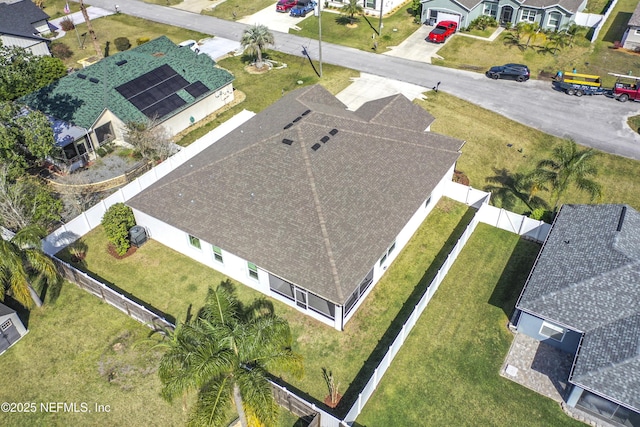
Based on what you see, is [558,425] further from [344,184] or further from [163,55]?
[163,55]

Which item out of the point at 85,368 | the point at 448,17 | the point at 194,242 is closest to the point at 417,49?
the point at 448,17

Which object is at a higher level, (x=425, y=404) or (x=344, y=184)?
(x=344, y=184)

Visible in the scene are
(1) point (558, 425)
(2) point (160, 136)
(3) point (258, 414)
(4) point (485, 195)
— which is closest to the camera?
(3) point (258, 414)

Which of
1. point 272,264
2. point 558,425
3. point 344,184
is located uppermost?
point 344,184

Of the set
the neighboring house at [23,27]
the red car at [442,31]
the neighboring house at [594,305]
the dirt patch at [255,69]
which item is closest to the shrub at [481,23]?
the red car at [442,31]

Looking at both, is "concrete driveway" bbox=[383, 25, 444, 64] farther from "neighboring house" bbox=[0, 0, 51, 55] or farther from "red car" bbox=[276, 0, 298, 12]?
"neighboring house" bbox=[0, 0, 51, 55]

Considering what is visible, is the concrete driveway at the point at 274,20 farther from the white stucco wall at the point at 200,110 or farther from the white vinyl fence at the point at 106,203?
the white vinyl fence at the point at 106,203

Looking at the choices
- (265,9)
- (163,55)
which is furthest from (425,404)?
(265,9)

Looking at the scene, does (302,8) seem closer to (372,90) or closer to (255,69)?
(255,69)

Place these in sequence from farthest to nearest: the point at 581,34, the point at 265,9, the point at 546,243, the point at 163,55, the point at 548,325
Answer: the point at 265,9 < the point at 581,34 < the point at 163,55 < the point at 546,243 < the point at 548,325
